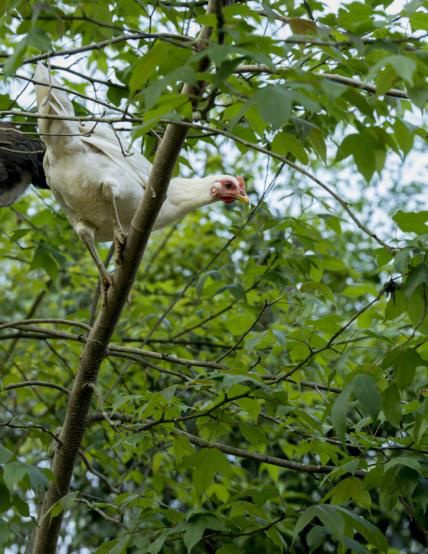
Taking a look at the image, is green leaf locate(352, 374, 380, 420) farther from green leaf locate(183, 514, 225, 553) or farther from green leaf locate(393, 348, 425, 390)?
green leaf locate(183, 514, 225, 553)

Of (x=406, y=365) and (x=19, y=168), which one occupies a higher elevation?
(x=19, y=168)

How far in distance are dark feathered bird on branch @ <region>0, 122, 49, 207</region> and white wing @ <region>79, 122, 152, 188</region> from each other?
36cm

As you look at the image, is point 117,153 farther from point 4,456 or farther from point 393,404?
point 393,404

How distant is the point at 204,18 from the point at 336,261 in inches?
80.2

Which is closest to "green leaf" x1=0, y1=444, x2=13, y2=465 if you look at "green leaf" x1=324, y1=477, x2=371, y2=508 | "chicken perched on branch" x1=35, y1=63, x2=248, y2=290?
"green leaf" x1=324, y1=477, x2=371, y2=508

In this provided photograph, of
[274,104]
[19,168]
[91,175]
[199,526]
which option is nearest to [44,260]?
[19,168]

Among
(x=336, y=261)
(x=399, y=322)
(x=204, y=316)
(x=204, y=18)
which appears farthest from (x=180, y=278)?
(x=204, y=18)

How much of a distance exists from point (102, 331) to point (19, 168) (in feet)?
4.28

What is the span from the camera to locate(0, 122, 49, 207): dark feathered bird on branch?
158 inches

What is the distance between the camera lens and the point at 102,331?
3.18 meters

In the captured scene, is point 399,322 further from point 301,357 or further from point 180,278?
point 180,278

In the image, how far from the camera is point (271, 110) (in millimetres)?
1706

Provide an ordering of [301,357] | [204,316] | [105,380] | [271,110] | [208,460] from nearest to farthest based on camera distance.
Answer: [271,110]
[208,460]
[301,357]
[204,316]
[105,380]

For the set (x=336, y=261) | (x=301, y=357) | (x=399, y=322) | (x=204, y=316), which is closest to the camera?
(x=301, y=357)
